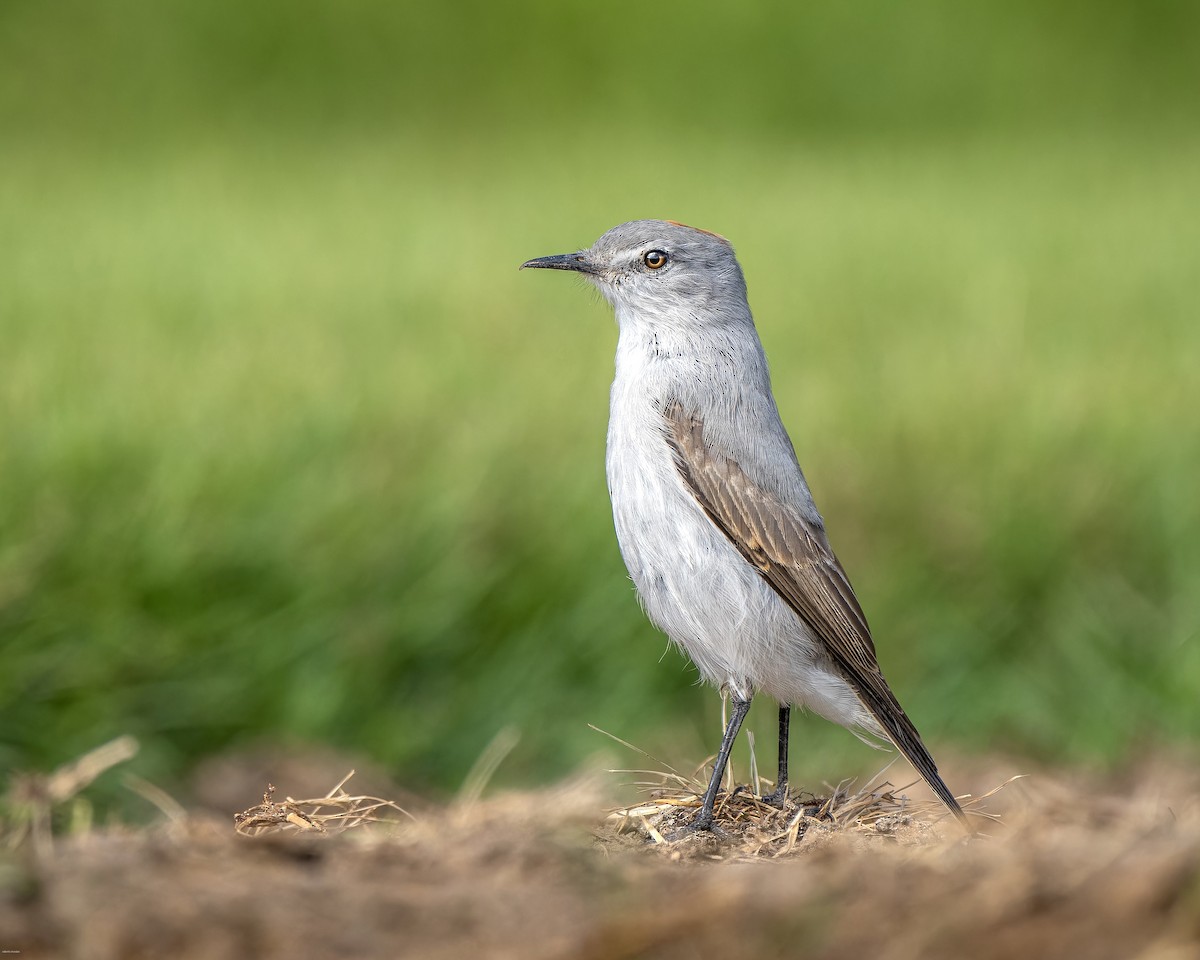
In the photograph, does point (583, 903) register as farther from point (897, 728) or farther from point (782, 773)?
point (897, 728)

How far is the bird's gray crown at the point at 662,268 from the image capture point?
5.34 metres

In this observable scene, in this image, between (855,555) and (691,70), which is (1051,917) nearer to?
(855,555)

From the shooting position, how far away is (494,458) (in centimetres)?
866

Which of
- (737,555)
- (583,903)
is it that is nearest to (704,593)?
(737,555)

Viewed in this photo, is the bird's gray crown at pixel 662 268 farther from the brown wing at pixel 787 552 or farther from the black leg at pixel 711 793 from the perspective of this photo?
the black leg at pixel 711 793

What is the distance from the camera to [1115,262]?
14.8m

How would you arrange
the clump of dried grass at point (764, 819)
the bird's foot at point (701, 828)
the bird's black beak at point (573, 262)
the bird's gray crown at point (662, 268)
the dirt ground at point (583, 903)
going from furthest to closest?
the bird's black beak at point (573, 262) → the bird's gray crown at point (662, 268) → the bird's foot at point (701, 828) → the clump of dried grass at point (764, 819) → the dirt ground at point (583, 903)

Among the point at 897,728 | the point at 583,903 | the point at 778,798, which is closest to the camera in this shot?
the point at 583,903

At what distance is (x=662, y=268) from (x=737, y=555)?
1.30m

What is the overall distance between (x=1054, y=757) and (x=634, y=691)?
2342 millimetres

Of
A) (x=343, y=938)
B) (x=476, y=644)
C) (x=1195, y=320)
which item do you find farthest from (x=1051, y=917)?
(x=1195, y=320)

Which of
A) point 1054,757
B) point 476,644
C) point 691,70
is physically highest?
point 691,70

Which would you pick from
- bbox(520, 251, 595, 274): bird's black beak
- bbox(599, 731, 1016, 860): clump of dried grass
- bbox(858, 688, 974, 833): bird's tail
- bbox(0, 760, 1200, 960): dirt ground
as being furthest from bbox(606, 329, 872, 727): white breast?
bbox(0, 760, 1200, 960): dirt ground

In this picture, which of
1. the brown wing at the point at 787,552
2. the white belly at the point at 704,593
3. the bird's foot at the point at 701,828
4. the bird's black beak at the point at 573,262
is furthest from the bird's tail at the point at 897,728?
the bird's black beak at the point at 573,262
